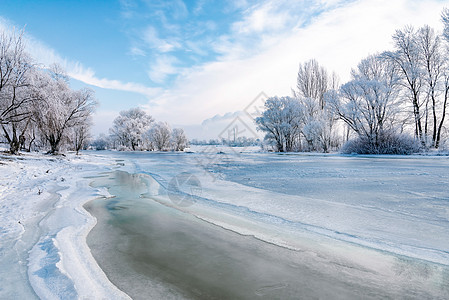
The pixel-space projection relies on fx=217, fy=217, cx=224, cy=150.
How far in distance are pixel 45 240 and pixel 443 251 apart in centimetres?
449

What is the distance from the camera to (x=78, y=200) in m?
4.90

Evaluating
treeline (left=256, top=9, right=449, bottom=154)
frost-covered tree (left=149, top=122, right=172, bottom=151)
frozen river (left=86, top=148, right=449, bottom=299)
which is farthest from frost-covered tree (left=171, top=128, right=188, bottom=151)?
frozen river (left=86, top=148, right=449, bottom=299)

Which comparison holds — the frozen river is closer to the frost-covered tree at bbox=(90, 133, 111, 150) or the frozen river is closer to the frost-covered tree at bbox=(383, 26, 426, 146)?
the frost-covered tree at bbox=(383, 26, 426, 146)

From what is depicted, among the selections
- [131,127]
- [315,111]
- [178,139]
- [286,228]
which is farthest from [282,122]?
[131,127]

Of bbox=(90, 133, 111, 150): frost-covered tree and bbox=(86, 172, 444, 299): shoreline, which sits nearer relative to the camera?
bbox=(86, 172, 444, 299): shoreline

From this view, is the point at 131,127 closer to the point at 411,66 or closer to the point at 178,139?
the point at 178,139

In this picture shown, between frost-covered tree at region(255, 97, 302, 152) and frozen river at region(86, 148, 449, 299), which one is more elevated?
frost-covered tree at region(255, 97, 302, 152)

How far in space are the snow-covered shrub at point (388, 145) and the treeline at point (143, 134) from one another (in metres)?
37.9

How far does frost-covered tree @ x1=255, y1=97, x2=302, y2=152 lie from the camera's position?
2805cm

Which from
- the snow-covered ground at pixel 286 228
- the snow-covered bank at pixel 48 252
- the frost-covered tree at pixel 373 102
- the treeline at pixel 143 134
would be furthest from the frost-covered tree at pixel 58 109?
the treeline at pixel 143 134

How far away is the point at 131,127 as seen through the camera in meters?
52.3

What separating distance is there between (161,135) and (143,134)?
19.2 ft

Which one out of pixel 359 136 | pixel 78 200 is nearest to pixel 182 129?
pixel 359 136

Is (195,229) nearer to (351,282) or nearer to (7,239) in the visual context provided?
(351,282)
